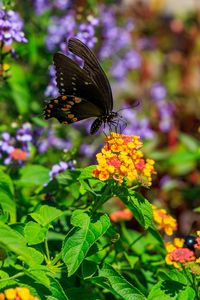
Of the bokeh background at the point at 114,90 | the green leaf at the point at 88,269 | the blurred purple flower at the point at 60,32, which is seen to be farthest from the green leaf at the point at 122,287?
the blurred purple flower at the point at 60,32

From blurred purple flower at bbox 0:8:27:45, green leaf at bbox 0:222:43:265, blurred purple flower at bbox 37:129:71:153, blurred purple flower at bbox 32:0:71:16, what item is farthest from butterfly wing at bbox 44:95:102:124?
blurred purple flower at bbox 32:0:71:16

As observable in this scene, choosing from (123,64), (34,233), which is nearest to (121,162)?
(34,233)

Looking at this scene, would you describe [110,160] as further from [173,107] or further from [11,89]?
[173,107]

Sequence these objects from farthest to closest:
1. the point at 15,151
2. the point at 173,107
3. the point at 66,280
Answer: the point at 173,107
the point at 15,151
the point at 66,280

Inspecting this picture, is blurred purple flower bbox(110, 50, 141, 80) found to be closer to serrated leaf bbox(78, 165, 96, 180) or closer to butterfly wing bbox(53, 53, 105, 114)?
butterfly wing bbox(53, 53, 105, 114)

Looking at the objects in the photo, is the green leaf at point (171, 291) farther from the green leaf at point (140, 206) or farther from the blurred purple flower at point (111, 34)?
the blurred purple flower at point (111, 34)

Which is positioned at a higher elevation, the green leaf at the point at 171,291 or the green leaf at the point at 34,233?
the green leaf at the point at 34,233

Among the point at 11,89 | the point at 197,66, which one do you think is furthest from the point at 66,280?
the point at 197,66
